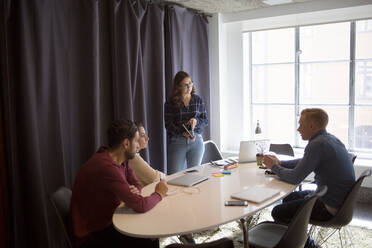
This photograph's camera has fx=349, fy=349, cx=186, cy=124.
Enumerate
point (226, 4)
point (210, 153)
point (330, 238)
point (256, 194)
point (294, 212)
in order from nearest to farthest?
point (256, 194) → point (294, 212) → point (330, 238) → point (210, 153) → point (226, 4)

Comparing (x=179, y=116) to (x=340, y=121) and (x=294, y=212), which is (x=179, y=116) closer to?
(x=294, y=212)

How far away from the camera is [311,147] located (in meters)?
2.44

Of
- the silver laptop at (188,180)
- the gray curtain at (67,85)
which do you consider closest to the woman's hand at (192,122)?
the gray curtain at (67,85)

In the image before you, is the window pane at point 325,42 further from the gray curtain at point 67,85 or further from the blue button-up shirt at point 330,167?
the blue button-up shirt at point 330,167

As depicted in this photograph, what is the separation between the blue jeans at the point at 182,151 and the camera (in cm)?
364

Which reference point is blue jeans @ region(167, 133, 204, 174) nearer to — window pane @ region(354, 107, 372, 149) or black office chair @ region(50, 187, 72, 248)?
black office chair @ region(50, 187, 72, 248)

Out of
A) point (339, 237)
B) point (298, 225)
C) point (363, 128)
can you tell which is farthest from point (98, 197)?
point (363, 128)

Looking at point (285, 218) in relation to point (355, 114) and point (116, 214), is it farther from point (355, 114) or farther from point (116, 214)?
point (355, 114)

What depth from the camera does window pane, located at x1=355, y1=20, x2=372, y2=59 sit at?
455 cm

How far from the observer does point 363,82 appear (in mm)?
4656

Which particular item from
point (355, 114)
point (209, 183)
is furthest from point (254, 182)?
point (355, 114)

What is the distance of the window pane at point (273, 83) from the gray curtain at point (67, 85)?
5.59ft

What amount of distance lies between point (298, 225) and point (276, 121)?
3.53m

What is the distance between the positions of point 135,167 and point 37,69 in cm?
112
